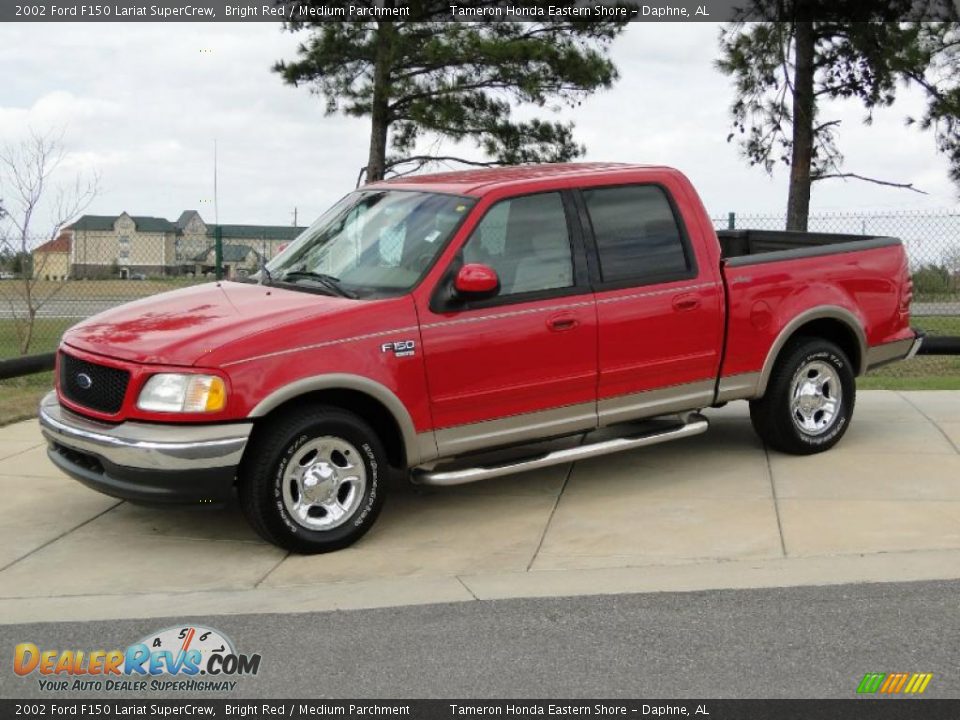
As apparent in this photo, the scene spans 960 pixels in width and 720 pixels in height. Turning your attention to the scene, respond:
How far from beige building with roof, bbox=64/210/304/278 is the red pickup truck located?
677cm

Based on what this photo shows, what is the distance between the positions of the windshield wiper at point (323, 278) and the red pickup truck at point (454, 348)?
0.07 ft

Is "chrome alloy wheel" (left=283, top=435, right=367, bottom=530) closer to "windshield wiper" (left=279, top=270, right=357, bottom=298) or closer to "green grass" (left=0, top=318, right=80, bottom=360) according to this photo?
"windshield wiper" (left=279, top=270, right=357, bottom=298)

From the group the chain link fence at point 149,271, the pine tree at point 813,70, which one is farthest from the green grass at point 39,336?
the pine tree at point 813,70

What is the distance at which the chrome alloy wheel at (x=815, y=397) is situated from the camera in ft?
27.2

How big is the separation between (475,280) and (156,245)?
1319cm

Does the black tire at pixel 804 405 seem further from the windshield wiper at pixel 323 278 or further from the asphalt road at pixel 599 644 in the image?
the windshield wiper at pixel 323 278

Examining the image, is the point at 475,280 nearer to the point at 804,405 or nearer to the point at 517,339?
the point at 517,339

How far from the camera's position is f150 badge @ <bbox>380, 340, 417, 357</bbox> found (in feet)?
21.7

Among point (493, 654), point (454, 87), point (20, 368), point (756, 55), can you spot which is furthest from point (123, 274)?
point (493, 654)

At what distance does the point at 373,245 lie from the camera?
729cm

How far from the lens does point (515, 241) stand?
719 cm

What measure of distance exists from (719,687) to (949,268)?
515 inches
